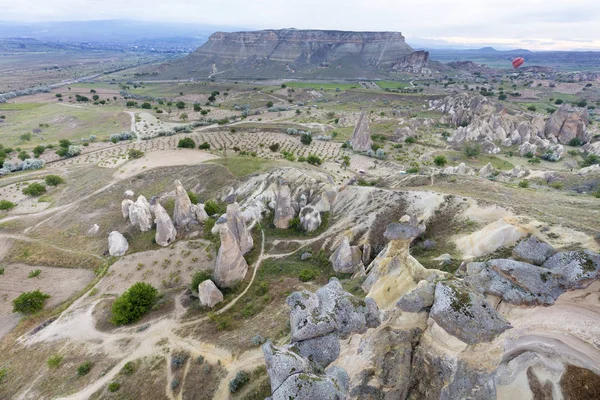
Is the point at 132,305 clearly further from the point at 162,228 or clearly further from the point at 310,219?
the point at 310,219

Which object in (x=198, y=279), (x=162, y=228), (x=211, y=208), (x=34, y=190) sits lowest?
(x=34, y=190)

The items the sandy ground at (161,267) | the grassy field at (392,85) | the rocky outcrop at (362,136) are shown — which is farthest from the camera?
the grassy field at (392,85)

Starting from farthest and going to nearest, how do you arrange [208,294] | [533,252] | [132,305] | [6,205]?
1. [6,205]
2. [208,294]
3. [132,305]
4. [533,252]

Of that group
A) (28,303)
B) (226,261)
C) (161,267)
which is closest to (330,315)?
(226,261)

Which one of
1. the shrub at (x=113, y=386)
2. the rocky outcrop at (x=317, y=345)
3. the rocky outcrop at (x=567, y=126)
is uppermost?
the rocky outcrop at (x=317, y=345)

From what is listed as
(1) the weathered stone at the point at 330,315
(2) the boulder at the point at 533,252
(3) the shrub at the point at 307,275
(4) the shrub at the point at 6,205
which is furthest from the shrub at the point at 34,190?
(2) the boulder at the point at 533,252

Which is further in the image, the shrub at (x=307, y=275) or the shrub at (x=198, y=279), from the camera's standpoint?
the shrub at (x=198, y=279)

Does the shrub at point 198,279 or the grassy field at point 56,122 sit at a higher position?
the shrub at point 198,279

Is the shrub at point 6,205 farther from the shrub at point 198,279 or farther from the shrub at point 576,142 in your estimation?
the shrub at point 576,142
